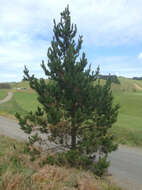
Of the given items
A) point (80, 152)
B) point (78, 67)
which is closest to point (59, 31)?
point (78, 67)

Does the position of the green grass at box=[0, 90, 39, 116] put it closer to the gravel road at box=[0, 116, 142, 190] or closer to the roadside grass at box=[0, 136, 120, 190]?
the gravel road at box=[0, 116, 142, 190]

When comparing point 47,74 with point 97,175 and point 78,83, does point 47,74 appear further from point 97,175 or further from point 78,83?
point 97,175

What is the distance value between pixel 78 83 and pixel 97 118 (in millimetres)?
1794

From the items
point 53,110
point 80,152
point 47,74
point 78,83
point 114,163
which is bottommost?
point 114,163

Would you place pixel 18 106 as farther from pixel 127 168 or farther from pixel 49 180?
pixel 49 180

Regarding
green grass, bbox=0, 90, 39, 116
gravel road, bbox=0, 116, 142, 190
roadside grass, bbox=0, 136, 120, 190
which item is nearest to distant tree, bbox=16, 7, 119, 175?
roadside grass, bbox=0, 136, 120, 190

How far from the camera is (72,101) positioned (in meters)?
6.18

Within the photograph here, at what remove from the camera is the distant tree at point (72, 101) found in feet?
18.9

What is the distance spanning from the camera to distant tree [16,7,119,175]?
5.77 m

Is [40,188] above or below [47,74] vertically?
below

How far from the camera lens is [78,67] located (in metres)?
6.07

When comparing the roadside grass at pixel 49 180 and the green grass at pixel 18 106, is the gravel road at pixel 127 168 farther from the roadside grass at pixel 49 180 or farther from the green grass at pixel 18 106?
the green grass at pixel 18 106

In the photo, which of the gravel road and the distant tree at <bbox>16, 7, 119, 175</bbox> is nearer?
the distant tree at <bbox>16, 7, 119, 175</bbox>

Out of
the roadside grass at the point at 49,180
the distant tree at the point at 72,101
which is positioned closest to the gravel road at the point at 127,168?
the roadside grass at the point at 49,180
